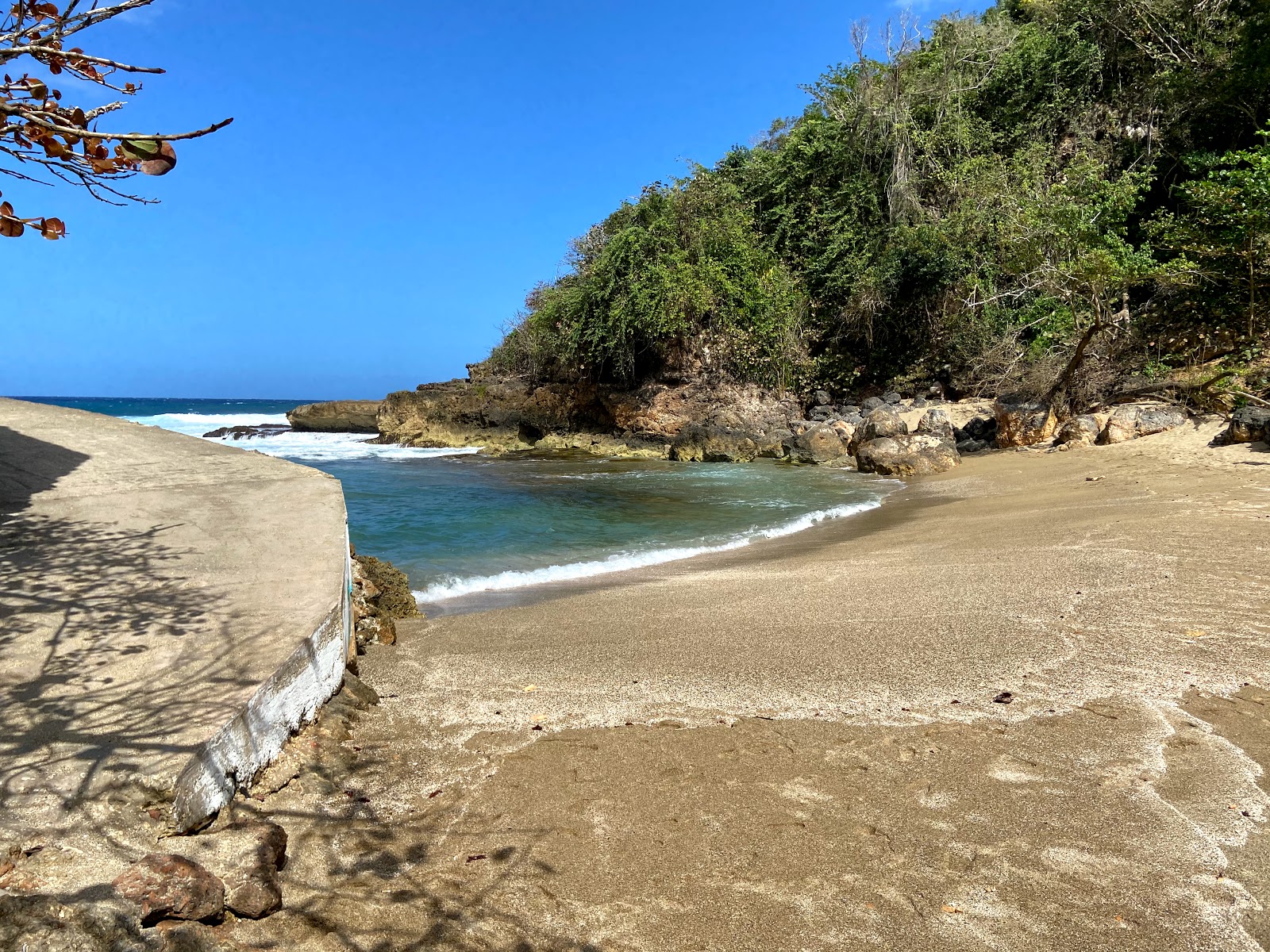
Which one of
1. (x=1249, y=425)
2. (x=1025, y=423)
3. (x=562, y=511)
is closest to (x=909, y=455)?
(x=1025, y=423)

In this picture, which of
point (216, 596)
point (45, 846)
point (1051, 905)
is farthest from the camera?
point (216, 596)

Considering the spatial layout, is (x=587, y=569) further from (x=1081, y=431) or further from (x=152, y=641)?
(x=1081, y=431)

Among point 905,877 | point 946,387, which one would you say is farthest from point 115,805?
point 946,387

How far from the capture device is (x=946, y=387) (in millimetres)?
18984

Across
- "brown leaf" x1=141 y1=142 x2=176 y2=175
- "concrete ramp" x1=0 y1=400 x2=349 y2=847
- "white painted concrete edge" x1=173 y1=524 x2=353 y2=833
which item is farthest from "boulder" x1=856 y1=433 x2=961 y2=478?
"brown leaf" x1=141 y1=142 x2=176 y2=175

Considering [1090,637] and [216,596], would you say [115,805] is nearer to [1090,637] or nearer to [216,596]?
[216,596]

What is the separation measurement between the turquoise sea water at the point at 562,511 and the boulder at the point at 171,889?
15.2 feet

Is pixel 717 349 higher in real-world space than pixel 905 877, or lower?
higher

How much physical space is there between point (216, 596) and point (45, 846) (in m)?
1.82

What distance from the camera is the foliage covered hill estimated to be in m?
14.7

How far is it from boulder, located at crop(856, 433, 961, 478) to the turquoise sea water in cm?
61

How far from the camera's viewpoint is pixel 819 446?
55.0ft

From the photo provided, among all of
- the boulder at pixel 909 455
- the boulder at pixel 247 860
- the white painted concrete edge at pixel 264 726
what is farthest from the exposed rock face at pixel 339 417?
the boulder at pixel 247 860

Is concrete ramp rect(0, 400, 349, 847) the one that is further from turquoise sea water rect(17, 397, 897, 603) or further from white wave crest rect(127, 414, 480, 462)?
white wave crest rect(127, 414, 480, 462)
